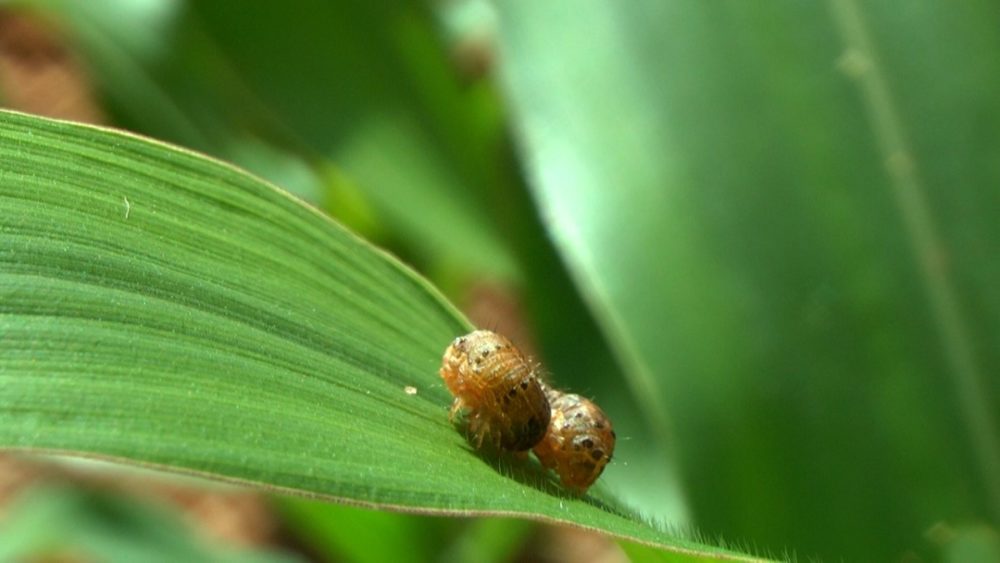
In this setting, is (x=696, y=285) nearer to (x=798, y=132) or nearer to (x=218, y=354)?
(x=798, y=132)

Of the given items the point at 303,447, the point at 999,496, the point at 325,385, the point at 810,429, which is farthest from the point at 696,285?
the point at 303,447

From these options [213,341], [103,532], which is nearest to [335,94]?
[103,532]

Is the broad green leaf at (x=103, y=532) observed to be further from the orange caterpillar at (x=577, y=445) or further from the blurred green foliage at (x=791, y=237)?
the orange caterpillar at (x=577, y=445)

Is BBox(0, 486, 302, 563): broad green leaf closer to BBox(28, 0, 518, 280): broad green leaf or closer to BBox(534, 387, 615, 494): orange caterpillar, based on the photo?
BBox(28, 0, 518, 280): broad green leaf

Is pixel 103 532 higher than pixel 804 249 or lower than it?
higher

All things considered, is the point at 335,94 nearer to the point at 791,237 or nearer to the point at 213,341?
the point at 791,237

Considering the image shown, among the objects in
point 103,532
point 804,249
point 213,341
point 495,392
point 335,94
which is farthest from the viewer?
point 103,532
